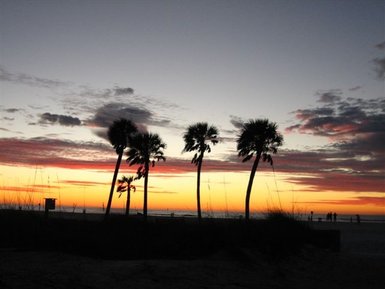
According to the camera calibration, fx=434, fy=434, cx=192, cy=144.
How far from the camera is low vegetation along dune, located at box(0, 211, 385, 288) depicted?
814cm

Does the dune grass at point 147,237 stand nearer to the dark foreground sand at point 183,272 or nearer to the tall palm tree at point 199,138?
the dark foreground sand at point 183,272

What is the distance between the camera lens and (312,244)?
1482 cm

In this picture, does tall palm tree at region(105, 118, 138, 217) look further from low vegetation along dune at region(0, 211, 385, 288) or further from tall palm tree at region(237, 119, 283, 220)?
low vegetation along dune at region(0, 211, 385, 288)

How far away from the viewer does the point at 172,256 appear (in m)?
10.9

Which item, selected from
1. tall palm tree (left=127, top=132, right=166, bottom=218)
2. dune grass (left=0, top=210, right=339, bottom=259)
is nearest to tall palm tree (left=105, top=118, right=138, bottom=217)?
tall palm tree (left=127, top=132, right=166, bottom=218)

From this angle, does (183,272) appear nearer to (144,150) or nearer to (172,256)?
(172,256)

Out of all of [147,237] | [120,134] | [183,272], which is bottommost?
[183,272]

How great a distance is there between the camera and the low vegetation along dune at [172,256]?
26.7 ft

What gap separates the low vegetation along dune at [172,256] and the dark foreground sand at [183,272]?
0.06 ft

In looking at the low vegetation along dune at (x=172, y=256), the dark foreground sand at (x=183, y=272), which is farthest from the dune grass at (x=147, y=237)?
the dark foreground sand at (x=183, y=272)

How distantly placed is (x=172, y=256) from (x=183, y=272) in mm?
1994

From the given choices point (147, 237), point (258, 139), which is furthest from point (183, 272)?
point (258, 139)

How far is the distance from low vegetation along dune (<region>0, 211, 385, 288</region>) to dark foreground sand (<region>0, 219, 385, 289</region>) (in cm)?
2

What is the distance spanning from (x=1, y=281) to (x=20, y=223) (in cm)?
564
